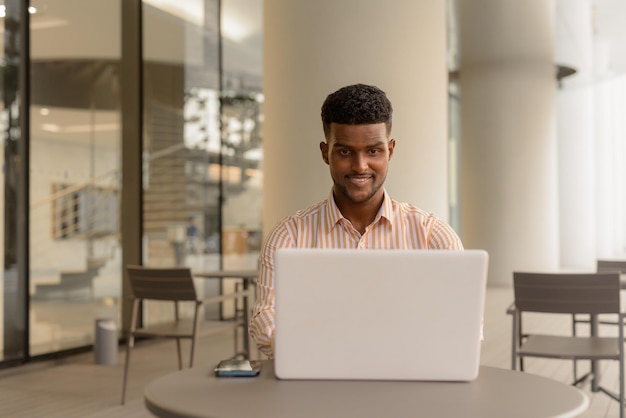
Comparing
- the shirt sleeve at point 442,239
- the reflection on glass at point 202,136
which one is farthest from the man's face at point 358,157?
the reflection on glass at point 202,136

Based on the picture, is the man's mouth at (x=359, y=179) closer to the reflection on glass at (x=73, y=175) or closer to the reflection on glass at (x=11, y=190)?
the reflection on glass at (x=11, y=190)

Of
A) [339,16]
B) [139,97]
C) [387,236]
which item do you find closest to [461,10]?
[139,97]

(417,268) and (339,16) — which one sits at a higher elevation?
(339,16)

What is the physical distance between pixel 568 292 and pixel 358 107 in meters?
2.74

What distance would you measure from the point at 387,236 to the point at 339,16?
3.09m

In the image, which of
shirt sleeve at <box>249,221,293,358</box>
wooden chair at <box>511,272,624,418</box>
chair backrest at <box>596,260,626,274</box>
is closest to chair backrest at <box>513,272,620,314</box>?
wooden chair at <box>511,272,624,418</box>

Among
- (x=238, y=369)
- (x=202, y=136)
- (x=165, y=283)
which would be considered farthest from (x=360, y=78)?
(x=202, y=136)

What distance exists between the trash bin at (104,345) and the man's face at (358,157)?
5303mm

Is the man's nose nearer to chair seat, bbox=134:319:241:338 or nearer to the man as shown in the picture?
the man

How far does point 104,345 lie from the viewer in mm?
6715

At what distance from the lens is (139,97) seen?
7.90 m

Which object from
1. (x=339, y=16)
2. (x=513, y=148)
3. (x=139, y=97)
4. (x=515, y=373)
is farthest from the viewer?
(x=513, y=148)

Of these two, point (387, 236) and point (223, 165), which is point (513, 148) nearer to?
point (223, 165)

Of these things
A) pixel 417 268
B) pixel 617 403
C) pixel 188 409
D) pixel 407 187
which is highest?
pixel 407 187
